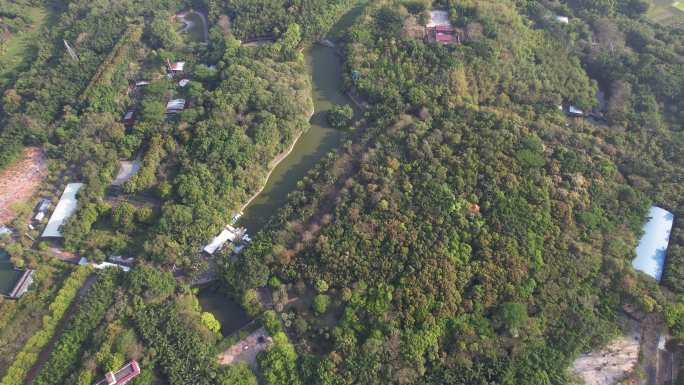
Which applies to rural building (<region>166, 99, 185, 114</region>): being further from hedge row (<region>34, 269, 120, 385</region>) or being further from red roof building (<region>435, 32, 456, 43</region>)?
red roof building (<region>435, 32, 456, 43</region>)

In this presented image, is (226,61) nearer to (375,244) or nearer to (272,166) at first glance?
(272,166)

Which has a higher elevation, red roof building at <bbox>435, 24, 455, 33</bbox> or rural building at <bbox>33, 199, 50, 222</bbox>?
red roof building at <bbox>435, 24, 455, 33</bbox>

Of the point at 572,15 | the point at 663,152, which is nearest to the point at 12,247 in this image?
the point at 663,152

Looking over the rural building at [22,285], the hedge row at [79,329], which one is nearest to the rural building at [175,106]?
the hedge row at [79,329]

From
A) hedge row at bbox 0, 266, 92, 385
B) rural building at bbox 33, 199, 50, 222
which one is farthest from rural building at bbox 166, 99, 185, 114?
hedge row at bbox 0, 266, 92, 385

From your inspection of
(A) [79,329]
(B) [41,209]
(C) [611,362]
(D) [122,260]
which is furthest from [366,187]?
(B) [41,209]

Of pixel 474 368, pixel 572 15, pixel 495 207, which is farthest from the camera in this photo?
pixel 572 15

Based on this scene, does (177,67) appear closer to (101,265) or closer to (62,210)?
(62,210)
